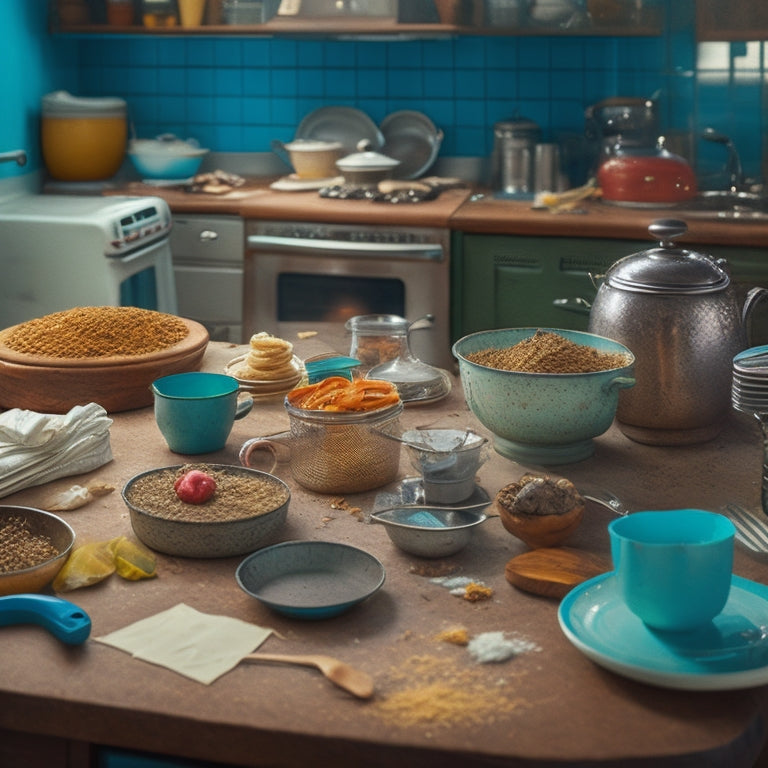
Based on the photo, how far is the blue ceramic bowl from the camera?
4.23ft

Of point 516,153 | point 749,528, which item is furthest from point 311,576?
point 516,153

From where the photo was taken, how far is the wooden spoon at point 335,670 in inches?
44.0

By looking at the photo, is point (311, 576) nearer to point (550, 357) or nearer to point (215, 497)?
point (215, 497)

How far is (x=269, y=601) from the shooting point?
1267 millimetres

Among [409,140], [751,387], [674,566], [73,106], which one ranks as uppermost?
[73,106]

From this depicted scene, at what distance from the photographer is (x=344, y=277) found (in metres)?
4.02

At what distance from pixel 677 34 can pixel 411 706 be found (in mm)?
3631

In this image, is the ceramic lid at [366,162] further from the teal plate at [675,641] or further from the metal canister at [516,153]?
the teal plate at [675,641]

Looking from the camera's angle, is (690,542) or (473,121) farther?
(473,121)

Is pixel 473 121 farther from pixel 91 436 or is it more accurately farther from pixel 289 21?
pixel 91 436

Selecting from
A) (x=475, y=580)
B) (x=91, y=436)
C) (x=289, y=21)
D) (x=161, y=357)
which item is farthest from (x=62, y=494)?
(x=289, y=21)

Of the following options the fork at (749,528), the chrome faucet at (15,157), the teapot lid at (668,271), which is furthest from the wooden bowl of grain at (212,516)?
the chrome faucet at (15,157)

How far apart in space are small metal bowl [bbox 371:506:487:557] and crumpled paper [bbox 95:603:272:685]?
25cm

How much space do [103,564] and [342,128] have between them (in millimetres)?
3487
